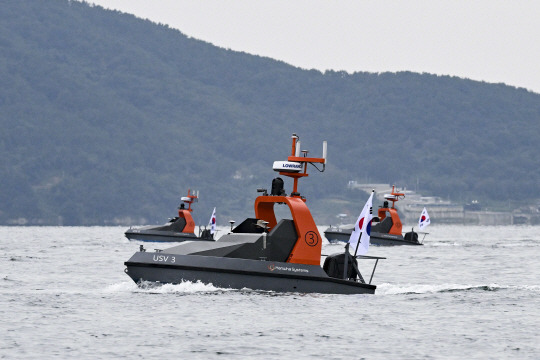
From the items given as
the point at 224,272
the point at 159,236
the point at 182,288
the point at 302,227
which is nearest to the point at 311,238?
the point at 302,227

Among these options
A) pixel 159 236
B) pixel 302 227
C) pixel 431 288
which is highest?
pixel 302 227

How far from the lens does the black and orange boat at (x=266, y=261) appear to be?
28.2m

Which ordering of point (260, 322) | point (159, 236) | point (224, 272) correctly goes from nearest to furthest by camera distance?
point (260, 322)
point (224, 272)
point (159, 236)

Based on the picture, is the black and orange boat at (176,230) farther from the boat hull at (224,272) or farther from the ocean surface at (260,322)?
the boat hull at (224,272)

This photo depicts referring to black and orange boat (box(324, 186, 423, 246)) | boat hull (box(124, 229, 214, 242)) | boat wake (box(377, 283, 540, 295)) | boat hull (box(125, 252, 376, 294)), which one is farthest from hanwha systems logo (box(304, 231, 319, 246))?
boat hull (box(124, 229, 214, 242))

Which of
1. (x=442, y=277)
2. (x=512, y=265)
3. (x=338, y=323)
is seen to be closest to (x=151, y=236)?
(x=512, y=265)

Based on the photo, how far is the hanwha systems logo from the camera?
1170 inches

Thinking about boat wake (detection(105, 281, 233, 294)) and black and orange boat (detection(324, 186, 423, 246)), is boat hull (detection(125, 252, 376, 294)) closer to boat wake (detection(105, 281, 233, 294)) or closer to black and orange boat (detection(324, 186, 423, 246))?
boat wake (detection(105, 281, 233, 294))

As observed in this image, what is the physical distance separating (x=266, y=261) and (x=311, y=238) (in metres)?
1.84

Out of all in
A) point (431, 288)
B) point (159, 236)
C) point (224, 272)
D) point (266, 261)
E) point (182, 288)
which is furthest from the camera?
point (159, 236)

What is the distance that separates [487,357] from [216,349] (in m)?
4.80

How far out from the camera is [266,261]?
28.5 m

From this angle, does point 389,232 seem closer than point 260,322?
No

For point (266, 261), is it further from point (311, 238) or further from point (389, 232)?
point (389, 232)
